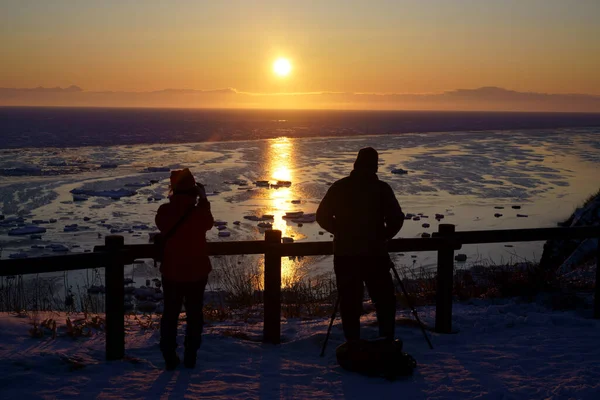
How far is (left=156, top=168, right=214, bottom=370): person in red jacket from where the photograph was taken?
17.3ft

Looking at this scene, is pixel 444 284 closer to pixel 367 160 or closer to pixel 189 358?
pixel 367 160

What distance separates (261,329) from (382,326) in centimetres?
175

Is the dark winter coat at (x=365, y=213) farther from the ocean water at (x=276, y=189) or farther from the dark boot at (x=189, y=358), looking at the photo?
the ocean water at (x=276, y=189)

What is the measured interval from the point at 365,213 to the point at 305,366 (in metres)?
1.57

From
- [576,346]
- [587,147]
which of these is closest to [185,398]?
[576,346]

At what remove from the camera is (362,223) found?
5492 mm

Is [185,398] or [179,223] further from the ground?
[179,223]

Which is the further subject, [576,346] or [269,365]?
[576,346]

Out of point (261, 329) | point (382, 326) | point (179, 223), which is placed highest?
point (179, 223)

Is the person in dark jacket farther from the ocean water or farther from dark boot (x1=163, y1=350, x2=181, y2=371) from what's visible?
the ocean water

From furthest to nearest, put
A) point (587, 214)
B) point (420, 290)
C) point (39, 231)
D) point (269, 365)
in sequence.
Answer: point (39, 231)
point (587, 214)
point (420, 290)
point (269, 365)

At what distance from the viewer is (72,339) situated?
629cm

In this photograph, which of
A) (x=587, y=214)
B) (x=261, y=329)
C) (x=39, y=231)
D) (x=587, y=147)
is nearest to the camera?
(x=261, y=329)

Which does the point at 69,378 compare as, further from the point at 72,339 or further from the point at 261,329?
the point at 261,329
